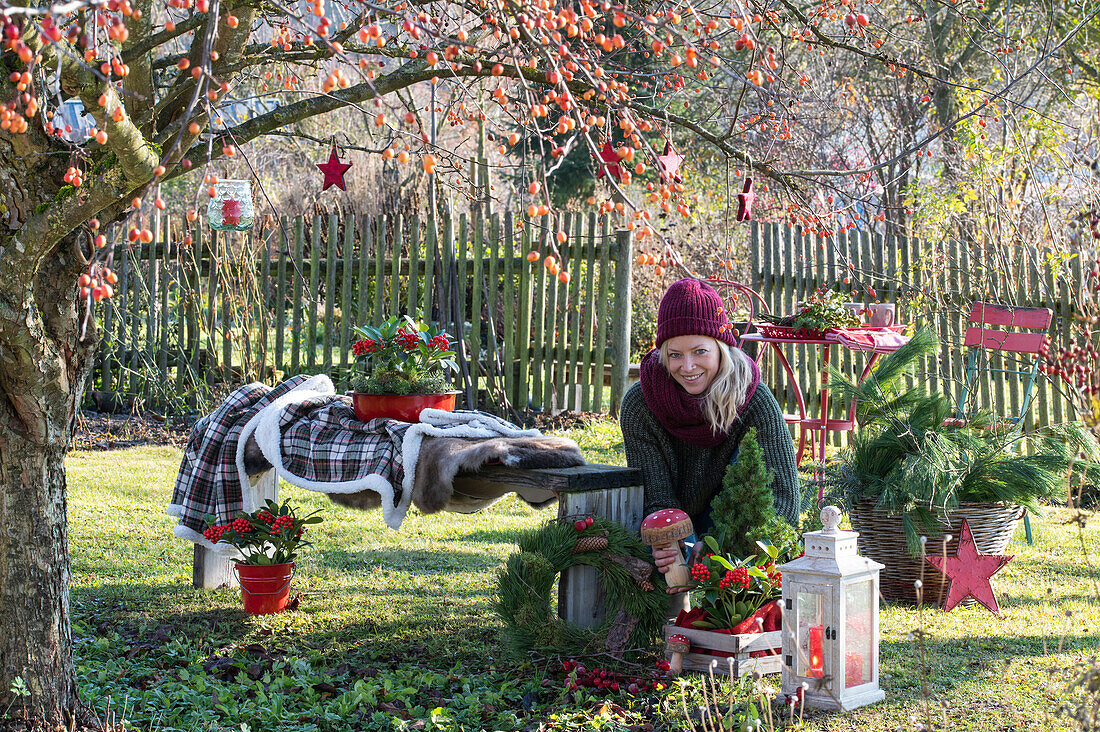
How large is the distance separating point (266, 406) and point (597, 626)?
1.68 meters

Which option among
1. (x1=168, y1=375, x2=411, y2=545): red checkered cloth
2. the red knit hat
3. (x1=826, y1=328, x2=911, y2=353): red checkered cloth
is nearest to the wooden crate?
the red knit hat

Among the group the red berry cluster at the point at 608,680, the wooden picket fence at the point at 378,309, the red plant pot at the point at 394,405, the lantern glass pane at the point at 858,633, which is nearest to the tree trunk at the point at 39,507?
the red plant pot at the point at 394,405

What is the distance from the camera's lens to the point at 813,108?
13.2 metres

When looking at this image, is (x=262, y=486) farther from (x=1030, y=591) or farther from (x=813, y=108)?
(x=813, y=108)

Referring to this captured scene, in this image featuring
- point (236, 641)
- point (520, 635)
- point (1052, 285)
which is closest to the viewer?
point (520, 635)

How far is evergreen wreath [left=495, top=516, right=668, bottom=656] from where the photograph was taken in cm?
321

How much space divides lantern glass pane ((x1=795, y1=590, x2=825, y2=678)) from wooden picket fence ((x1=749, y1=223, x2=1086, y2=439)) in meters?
4.11

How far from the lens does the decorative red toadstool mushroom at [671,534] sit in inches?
122

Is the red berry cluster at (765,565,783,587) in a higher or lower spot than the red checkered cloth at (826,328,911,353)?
lower

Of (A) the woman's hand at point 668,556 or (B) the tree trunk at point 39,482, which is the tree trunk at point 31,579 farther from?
(A) the woman's hand at point 668,556

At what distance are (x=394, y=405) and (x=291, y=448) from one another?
44 centimetres

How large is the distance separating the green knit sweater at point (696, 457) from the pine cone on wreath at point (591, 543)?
25 cm

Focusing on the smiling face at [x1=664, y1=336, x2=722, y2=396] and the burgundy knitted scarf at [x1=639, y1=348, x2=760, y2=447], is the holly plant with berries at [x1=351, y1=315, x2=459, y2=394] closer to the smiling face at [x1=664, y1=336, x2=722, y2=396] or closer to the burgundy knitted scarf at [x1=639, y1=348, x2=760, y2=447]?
the burgundy knitted scarf at [x1=639, y1=348, x2=760, y2=447]

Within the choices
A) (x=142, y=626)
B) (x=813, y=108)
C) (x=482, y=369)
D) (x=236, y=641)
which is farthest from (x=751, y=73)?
(x=813, y=108)
